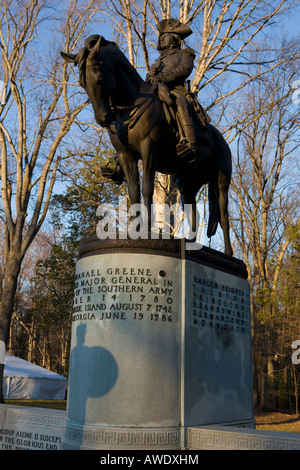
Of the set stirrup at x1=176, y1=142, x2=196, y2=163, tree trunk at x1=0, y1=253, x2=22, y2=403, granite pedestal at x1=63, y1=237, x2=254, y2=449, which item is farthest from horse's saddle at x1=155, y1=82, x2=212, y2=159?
tree trunk at x1=0, y1=253, x2=22, y2=403

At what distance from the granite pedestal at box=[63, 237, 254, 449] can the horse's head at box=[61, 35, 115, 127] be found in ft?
5.56

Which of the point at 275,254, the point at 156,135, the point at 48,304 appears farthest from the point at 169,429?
the point at 48,304

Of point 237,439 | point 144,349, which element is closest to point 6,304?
point 144,349

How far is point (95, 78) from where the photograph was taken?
6.18 m

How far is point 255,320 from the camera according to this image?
3088 cm

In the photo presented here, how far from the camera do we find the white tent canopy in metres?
28.8

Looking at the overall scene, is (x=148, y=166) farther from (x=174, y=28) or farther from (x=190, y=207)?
(x=174, y=28)

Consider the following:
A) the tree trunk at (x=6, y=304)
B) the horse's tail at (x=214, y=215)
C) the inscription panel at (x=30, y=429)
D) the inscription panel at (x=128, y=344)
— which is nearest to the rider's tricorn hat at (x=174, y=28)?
the horse's tail at (x=214, y=215)

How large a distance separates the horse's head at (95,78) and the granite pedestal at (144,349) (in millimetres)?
1693

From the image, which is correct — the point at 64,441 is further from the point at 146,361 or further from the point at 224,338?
the point at 224,338

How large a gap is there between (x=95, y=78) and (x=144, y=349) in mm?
3431

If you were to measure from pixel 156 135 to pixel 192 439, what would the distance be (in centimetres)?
412

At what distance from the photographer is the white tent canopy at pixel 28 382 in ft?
94.6
